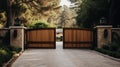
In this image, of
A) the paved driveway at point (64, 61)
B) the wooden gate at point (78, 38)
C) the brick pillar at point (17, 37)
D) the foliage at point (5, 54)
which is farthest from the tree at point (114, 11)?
the foliage at point (5, 54)

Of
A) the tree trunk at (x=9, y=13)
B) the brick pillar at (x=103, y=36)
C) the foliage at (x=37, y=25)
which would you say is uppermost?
the tree trunk at (x=9, y=13)

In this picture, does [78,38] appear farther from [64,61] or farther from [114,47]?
[64,61]

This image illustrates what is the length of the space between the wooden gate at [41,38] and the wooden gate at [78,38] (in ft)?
4.29

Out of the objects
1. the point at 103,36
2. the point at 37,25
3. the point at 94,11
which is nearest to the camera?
the point at 103,36

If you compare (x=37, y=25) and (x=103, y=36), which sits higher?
(x=37, y=25)

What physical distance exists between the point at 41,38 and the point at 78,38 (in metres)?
3.46

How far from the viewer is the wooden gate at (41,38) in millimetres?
28766

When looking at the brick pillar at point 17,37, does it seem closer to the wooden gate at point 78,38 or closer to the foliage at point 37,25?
the wooden gate at point 78,38

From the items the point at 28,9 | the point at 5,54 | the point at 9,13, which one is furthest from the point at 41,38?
the point at 5,54

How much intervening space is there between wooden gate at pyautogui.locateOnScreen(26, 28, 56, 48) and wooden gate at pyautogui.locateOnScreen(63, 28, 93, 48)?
4.29 ft

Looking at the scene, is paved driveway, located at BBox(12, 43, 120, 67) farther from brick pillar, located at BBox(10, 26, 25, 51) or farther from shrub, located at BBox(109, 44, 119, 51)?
brick pillar, located at BBox(10, 26, 25, 51)

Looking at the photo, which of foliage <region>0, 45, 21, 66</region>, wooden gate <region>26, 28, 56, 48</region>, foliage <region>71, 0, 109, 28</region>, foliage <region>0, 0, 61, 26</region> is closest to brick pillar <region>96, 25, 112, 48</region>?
wooden gate <region>26, 28, 56, 48</region>

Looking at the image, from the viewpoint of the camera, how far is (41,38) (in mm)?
28844

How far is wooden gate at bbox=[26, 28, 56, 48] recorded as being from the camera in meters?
28.8
